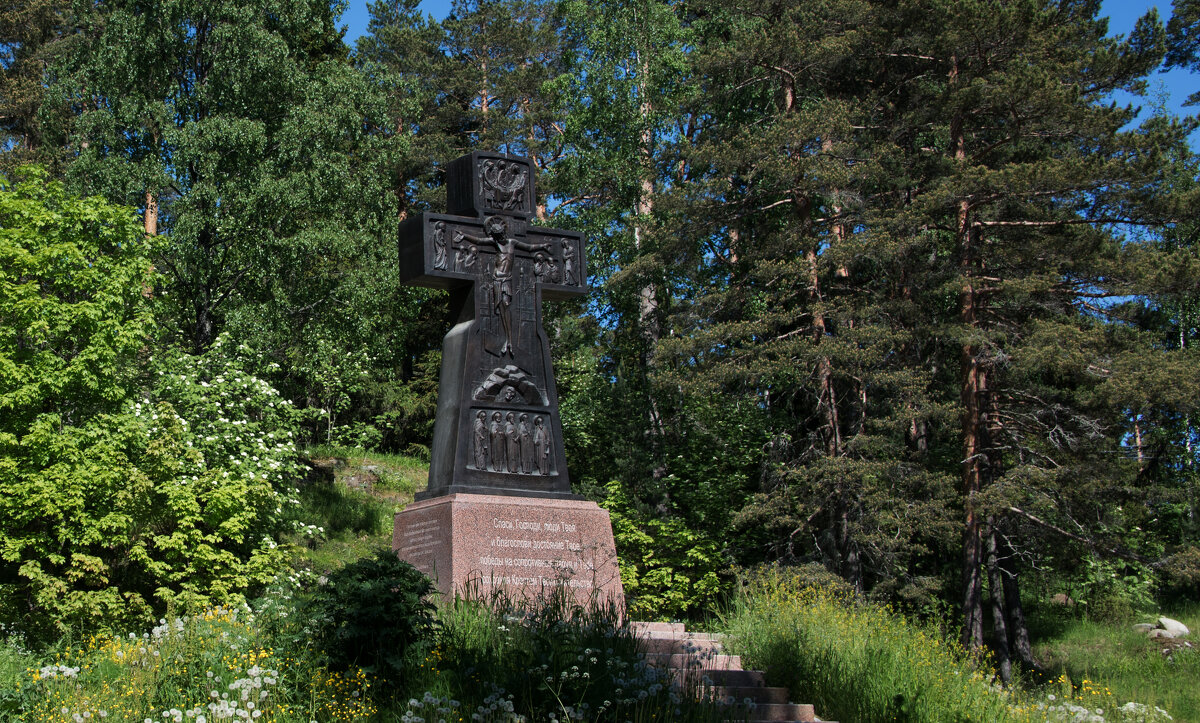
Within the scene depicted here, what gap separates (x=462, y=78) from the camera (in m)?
37.8

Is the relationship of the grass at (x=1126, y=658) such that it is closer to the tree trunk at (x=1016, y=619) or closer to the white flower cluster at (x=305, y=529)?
the tree trunk at (x=1016, y=619)

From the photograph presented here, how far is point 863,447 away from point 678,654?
1066cm

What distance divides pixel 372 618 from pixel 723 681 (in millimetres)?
2577

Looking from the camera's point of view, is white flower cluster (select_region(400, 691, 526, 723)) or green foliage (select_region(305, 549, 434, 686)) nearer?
white flower cluster (select_region(400, 691, 526, 723))

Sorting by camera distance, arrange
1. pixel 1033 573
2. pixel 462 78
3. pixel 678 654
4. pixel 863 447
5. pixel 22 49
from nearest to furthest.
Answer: pixel 678 654 → pixel 863 447 → pixel 1033 573 → pixel 22 49 → pixel 462 78

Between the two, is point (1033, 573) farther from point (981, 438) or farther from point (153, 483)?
point (153, 483)

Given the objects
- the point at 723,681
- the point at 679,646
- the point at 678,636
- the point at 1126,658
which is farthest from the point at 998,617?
the point at 723,681

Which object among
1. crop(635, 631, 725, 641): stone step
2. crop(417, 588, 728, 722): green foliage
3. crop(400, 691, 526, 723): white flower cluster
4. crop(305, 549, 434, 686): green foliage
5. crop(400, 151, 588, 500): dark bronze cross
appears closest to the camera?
crop(400, 691, 526, 723): white flower cluster

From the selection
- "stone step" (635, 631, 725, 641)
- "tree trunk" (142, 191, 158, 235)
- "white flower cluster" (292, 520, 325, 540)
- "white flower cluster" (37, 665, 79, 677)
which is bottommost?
"stone step" (635, 631, 725, 641)

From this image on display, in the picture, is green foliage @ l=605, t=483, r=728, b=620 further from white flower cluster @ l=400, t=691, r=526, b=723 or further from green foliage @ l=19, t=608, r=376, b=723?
white flower cluster @ l=400, t=691, r=526, b=723

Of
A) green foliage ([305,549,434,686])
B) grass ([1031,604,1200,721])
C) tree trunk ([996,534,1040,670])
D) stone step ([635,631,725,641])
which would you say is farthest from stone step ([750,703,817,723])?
tree trunk ([996,534,1040,670])

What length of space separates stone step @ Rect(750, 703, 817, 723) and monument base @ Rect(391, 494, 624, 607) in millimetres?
2503

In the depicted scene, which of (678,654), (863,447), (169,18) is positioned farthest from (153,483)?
(169,18)

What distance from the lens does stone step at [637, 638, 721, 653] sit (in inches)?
363
